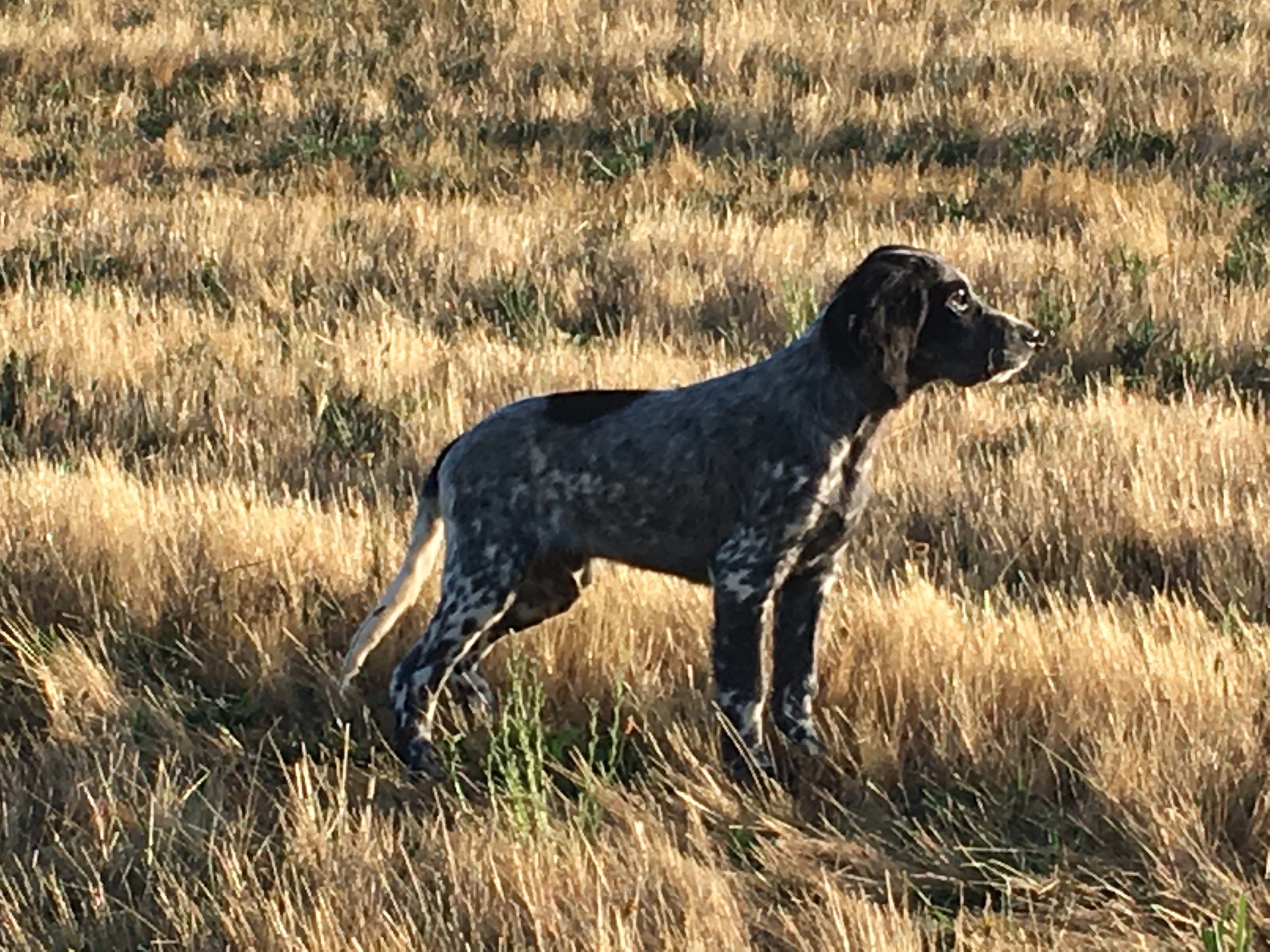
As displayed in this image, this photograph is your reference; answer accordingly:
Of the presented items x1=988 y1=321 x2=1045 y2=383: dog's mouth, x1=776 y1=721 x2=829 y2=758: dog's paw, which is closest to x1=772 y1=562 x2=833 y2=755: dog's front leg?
x1=776 y1=721 x2=829 y2=758: dog's paw

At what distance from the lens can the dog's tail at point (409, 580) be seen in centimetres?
491

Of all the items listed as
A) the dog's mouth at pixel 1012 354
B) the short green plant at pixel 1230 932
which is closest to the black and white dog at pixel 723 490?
the dog's mouth at pixel 1012 354

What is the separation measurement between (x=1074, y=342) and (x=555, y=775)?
19.4ft

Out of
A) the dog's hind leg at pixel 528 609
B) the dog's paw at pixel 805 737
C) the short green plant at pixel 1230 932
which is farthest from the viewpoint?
the dog's hind leg at pixel 528 609

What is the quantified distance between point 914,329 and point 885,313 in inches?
3.5

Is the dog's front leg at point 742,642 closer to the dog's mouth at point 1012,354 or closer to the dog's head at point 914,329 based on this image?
the dog's head at point 914,329

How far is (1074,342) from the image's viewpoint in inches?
375

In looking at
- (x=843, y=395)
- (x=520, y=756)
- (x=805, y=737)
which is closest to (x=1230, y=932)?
(x=805, y=737)

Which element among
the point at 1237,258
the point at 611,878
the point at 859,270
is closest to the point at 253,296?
the point at 1237,258

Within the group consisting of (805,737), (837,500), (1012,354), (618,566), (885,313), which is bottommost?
(805,737)

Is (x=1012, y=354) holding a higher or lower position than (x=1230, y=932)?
higher

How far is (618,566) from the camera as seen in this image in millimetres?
5734

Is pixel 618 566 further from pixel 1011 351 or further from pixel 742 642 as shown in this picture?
pixel 1011 351

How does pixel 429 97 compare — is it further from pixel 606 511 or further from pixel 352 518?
pixel 606 511
